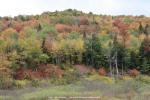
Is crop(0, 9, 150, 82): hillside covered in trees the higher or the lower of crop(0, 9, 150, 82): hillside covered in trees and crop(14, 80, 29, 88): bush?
the higher

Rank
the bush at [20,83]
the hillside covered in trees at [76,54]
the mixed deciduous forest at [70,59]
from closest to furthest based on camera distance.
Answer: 1. the bush at [20,83]
2. the mixed deciduous forest at [70,59]
3. the hillside covered in trees at [76,54]

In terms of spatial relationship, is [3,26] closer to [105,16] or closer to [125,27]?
[125,27]

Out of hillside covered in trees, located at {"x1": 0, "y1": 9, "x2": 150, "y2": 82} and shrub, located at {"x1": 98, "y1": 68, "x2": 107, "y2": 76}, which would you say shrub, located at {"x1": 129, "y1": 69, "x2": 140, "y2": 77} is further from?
shrub, located at {"x1": 98, "y1": 68, "x2": 107, "y2": 76}

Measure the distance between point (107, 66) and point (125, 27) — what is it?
2973cm

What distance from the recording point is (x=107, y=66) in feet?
258

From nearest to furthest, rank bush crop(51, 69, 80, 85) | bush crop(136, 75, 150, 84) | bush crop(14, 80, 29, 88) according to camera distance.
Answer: bush crop(14, 80, 29, 88)
bush crop(51, 69, 80, 85)
bush crop(136, 75, 150, 84)

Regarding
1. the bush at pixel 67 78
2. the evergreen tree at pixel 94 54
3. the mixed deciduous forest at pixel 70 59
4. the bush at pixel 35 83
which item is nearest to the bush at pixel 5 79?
the mixed deciduous forest at pixel 70 59

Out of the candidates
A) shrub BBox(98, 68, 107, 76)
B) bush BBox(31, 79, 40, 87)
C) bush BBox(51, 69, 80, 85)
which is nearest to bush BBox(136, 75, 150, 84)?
shrub BBox(98, 68, 107, 76)

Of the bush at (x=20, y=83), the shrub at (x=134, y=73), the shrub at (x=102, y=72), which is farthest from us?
the shrub at (x=102, y=72)

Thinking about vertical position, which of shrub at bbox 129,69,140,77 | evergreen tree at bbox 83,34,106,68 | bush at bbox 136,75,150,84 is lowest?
bush at bbox 136,75,150,84

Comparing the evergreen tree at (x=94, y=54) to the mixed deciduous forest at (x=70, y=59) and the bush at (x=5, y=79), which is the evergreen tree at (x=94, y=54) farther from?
the bush at (x=5, y=79)

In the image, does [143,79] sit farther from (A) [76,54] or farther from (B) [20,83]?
(B) [20,83]

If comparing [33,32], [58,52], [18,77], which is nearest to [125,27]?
[33,32]

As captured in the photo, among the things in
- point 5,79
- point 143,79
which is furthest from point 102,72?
point 5,79
